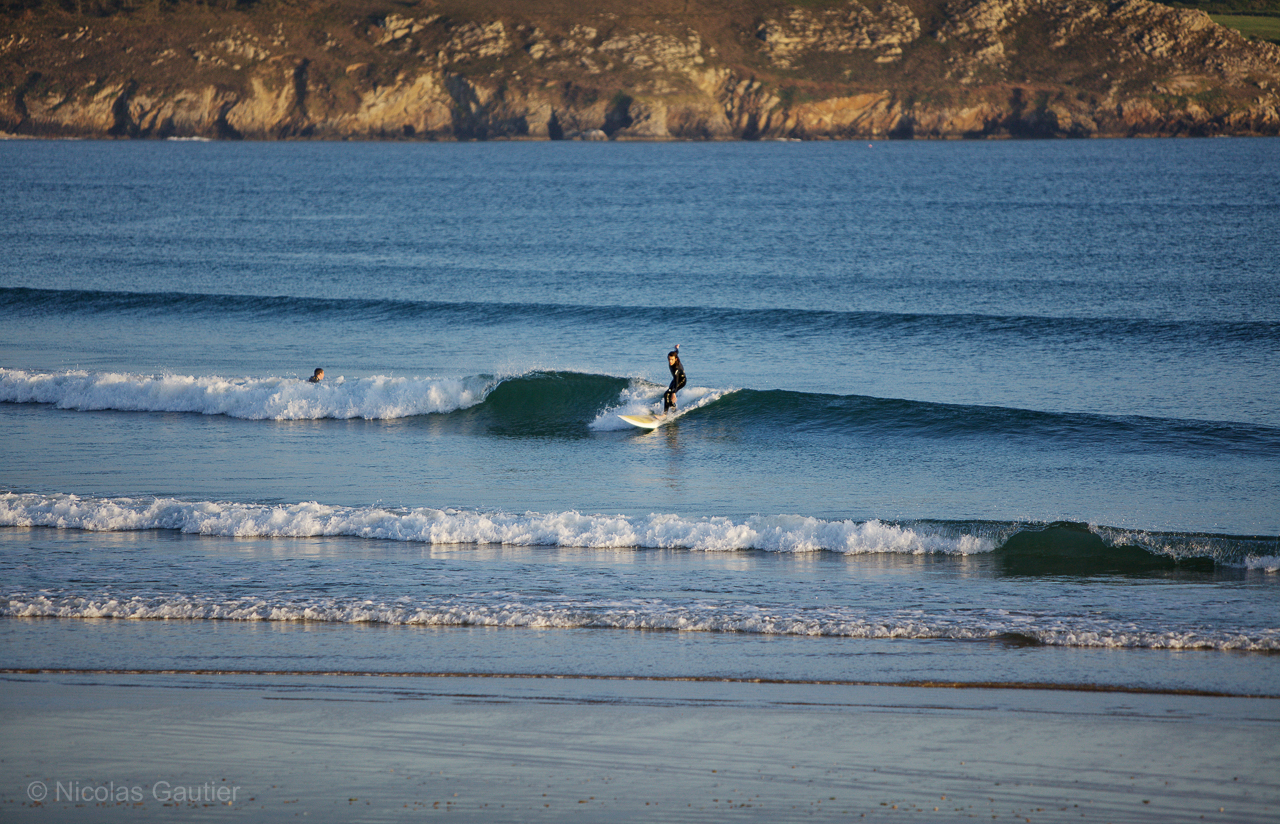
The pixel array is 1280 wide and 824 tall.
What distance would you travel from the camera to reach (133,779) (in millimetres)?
7559

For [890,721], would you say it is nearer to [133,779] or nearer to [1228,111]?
[133,779]

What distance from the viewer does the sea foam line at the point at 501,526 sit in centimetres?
1415

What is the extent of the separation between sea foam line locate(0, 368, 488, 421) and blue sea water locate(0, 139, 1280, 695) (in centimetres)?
8

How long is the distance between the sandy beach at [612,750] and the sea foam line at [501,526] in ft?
16.2

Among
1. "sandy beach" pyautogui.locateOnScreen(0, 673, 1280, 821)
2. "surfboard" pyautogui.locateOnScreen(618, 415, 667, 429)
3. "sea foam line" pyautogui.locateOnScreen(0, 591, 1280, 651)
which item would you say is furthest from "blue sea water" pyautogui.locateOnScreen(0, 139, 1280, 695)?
"sandy beach" pyautogui.locateOnScreen(0, 673, 1280, 821)

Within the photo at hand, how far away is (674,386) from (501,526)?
734cm

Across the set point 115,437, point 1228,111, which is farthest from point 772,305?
point 1228,111

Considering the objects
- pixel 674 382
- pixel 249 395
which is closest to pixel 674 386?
pixel 674 382

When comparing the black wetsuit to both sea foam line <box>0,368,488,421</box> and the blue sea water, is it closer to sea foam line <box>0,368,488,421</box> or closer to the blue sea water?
the blue sea water

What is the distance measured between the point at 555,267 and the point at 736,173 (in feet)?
266

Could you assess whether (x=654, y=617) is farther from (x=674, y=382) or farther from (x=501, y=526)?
(x=674, y=382)

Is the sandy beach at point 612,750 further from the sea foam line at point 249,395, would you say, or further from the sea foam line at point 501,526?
the sea foam line at point 249,395

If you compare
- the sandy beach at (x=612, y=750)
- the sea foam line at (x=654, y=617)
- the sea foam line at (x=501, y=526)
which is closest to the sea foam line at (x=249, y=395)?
the sea foam line at (x=501, y=526)

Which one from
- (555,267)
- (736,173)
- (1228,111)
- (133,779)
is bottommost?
(133,779)
